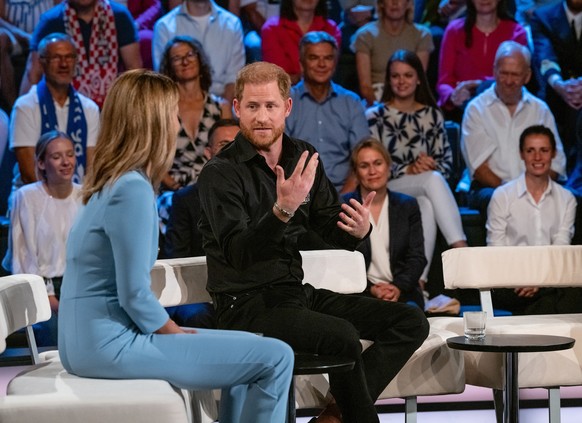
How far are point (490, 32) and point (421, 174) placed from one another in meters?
1.20

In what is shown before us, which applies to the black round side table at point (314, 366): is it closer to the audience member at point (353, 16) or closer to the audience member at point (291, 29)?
the audience member at point (291, 29)

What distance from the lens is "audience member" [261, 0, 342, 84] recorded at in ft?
18.8

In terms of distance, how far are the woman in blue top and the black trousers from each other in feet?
1.18

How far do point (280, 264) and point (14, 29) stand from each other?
3337mm

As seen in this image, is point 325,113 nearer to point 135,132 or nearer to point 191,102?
point 191,102

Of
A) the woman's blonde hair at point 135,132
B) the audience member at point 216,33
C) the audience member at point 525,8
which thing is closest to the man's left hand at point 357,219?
the woman's blonde hair at point 135,132

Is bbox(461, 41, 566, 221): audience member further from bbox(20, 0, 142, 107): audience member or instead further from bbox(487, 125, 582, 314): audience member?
bbox(20, 0, 142, 107): audience member

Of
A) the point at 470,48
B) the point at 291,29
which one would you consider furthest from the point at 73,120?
the point at 470,48

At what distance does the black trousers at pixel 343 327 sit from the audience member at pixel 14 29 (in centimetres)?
311

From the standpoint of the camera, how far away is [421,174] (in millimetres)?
5289

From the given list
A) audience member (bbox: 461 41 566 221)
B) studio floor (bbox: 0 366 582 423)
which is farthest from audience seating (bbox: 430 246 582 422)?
audience member (bbox: 461 41 566 221)

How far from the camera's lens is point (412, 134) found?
548 cm

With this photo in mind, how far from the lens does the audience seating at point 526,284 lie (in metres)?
3.34

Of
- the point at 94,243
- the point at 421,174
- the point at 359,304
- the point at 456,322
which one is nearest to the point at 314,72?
the point at 421,174
